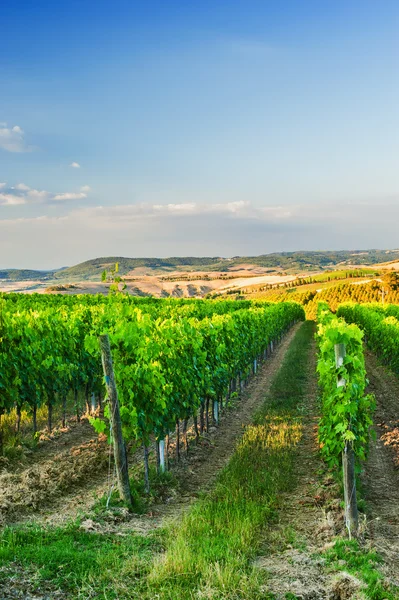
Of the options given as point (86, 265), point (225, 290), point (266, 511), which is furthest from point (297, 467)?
point (86, 265)

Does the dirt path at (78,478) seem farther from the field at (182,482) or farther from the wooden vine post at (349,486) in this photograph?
the wooden vine post at (349,486)

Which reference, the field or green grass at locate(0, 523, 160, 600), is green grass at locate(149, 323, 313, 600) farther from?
green grass at locate(0, 523, 160, 600)

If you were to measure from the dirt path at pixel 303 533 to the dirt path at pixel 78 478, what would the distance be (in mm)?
1551

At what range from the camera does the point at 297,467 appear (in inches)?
344

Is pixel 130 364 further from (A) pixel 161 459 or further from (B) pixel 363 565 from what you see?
(B) pixel 363 565

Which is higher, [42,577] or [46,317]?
[46,317]

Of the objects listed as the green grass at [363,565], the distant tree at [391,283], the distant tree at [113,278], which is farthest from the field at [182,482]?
the distant tree at [391,283]

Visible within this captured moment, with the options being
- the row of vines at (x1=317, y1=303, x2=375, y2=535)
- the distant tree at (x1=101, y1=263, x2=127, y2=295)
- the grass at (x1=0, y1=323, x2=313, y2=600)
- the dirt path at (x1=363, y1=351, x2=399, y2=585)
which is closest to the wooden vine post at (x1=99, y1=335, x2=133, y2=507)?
the grass at (x1=0, y1=323, x2=313, y2=600)

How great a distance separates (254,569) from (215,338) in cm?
821

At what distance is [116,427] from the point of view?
7.07 meters

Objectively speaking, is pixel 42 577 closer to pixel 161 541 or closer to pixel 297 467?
pixel 161 541

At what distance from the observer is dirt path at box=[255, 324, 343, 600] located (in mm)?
4848

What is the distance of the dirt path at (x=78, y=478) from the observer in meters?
6.61

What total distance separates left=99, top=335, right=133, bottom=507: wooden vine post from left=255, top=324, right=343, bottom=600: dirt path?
2.24 meters
